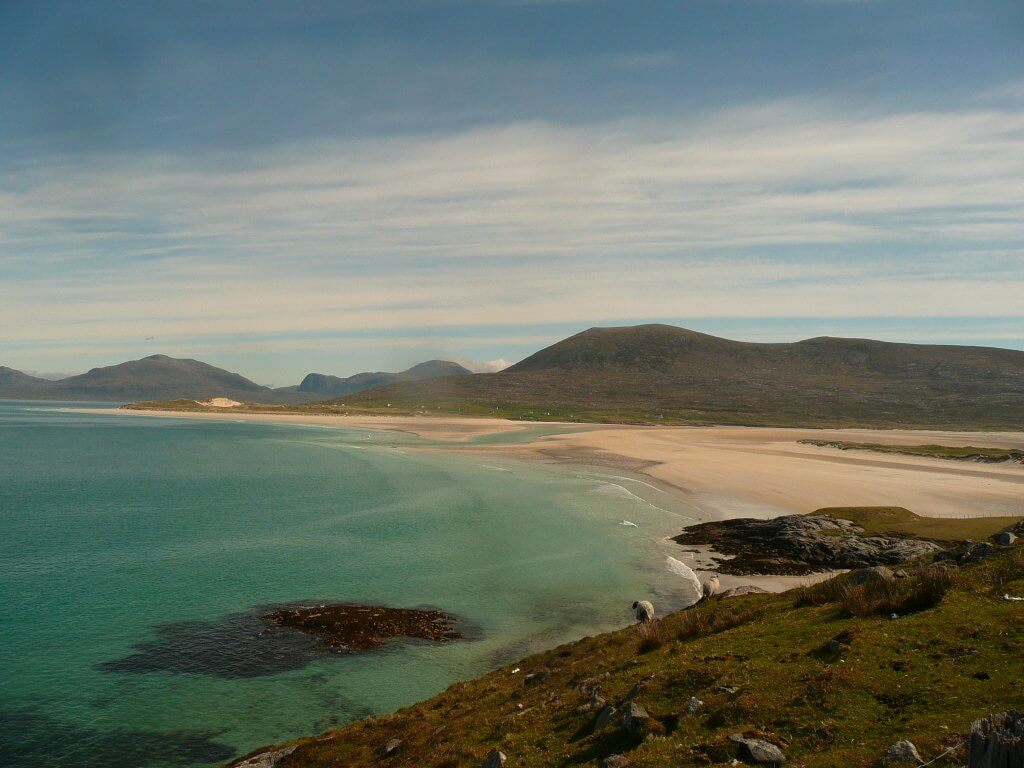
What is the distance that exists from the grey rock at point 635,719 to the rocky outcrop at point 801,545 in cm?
2688

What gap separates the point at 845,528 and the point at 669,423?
145693 millimetres

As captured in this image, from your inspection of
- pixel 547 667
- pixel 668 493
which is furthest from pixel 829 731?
pixel 668 493

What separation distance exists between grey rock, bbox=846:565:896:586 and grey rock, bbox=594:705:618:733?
30.0ft

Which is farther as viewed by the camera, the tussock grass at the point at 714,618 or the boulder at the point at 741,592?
the boulder at the point at 741,592

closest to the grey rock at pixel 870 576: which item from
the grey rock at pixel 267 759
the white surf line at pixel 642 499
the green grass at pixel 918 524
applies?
the grey rock at pixel 267 759

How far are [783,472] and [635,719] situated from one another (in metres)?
72.0

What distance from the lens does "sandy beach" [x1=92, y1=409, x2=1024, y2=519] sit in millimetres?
54438

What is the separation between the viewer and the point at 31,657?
25.0m

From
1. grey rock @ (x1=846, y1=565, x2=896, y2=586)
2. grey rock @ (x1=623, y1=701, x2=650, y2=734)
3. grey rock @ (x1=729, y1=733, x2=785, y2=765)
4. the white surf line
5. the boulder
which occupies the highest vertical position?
grey rock @ (x1=846, y1=565, x2=896, y2=586)

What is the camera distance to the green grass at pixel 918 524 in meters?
36.5

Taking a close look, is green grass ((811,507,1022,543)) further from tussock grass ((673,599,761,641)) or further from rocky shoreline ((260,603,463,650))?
rocky shoreline ((260,603,463,650))

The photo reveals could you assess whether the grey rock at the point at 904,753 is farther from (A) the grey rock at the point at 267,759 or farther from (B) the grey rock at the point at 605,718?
(A) the grey rock at the point at 267,759

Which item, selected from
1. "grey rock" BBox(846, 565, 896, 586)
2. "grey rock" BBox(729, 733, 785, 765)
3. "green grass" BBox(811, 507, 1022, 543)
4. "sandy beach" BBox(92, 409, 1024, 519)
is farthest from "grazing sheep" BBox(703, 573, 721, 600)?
"sandy beach" BBox(92, 409, 1024, 519)

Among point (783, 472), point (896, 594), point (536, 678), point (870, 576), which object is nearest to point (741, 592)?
point (870, 576)
